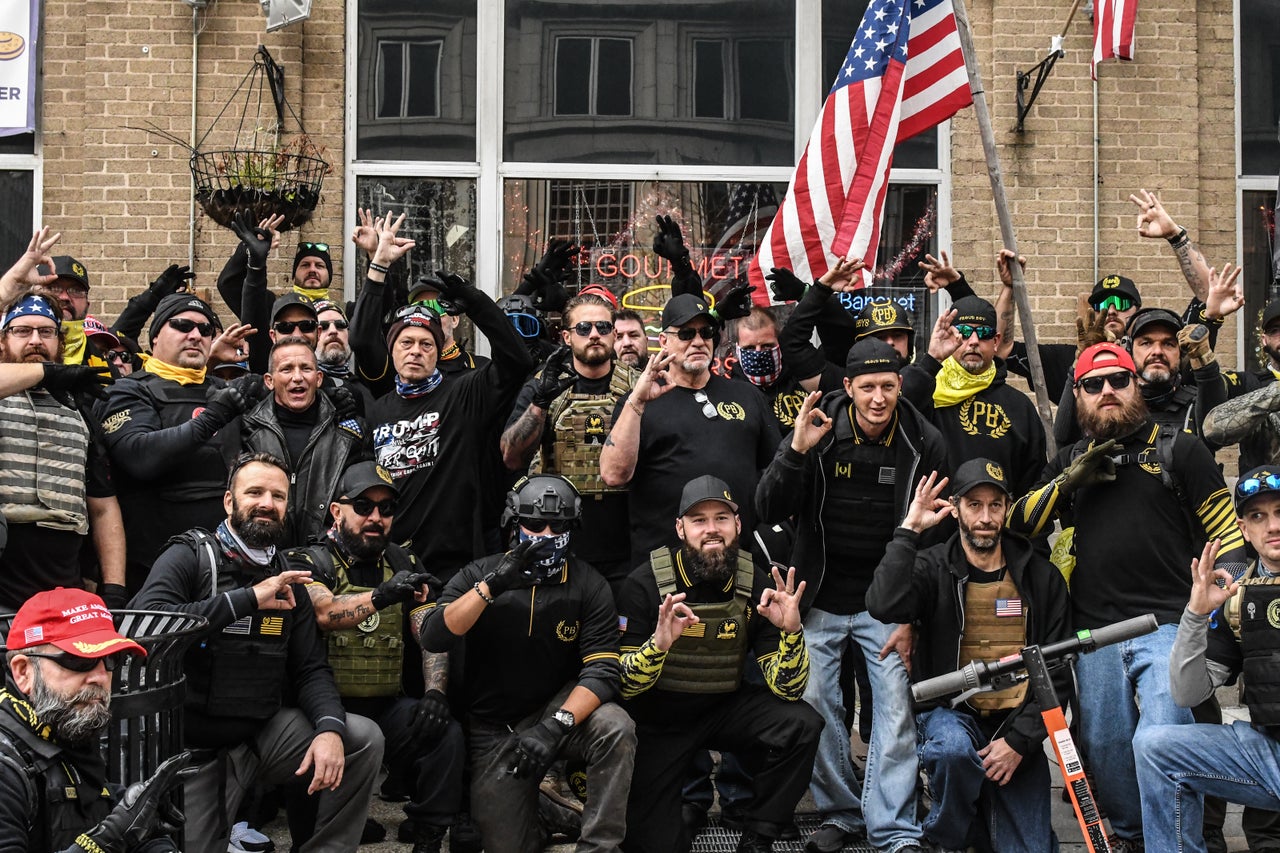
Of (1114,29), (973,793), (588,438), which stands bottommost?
(973,793)

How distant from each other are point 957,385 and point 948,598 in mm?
1408

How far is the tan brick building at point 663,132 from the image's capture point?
10.2 meters

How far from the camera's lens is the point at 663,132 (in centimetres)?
1052

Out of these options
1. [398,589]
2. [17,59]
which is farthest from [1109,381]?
[17,59]

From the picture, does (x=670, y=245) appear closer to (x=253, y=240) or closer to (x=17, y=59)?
(x=253, y=240)

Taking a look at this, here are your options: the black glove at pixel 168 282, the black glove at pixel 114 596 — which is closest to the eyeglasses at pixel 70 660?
the black glove at pixel 114 596

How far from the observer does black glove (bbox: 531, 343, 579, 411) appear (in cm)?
708

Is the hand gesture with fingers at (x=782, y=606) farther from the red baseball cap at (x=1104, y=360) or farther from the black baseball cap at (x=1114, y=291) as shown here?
the black baseball cap at (x=1114, y=291)

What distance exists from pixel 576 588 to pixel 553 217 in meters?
4.18

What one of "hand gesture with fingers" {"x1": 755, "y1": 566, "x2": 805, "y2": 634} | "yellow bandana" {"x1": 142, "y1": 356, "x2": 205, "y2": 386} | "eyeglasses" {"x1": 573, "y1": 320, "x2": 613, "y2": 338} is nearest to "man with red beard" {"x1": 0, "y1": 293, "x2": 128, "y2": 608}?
"yellow bandana" {"x1": 142, "y1": 356, "x2": 205, "y2": 386}

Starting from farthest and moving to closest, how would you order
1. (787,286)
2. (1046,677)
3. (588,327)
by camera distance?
(787,286) < (588,327) < (1046,677)

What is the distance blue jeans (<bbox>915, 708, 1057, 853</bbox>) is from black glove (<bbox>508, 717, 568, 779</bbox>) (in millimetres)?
1606

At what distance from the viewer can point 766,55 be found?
34.8 ft

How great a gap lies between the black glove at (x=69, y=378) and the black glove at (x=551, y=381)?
1.95 metres
